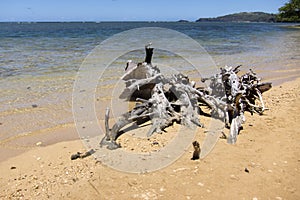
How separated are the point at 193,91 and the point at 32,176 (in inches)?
139

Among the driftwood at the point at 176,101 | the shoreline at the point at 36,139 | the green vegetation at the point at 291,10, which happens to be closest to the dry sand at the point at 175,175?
the shoreline at the point at 36,139

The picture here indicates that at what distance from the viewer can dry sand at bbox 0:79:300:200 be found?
3578 millimetres

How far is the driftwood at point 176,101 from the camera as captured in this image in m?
5.38

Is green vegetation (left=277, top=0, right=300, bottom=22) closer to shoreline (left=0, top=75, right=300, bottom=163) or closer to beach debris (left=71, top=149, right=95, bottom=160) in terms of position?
shoreline (left=0, top=75, right=300, bottom=163)

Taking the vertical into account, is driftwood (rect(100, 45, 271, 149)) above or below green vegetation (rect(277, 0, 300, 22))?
below

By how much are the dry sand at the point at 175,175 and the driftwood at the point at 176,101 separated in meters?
0.58

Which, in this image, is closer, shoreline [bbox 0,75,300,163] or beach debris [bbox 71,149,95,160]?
beach debris [bbox 71,149,95,160]

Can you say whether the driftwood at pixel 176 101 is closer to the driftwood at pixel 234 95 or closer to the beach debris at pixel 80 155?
the driftwood at pixel 234 95

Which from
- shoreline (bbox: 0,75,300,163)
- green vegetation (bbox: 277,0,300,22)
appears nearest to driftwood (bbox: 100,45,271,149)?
shoreline (bbox: 0,75,300,163)

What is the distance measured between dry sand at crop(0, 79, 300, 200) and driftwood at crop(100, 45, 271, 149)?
0.58 m

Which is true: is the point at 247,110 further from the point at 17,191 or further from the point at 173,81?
the point at 17,191

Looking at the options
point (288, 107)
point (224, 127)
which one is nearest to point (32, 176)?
point (224, 127)

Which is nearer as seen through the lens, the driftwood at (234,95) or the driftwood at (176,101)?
the driftwood at (176,101)

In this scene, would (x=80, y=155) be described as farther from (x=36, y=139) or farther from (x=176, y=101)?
(x=176, y=101)
